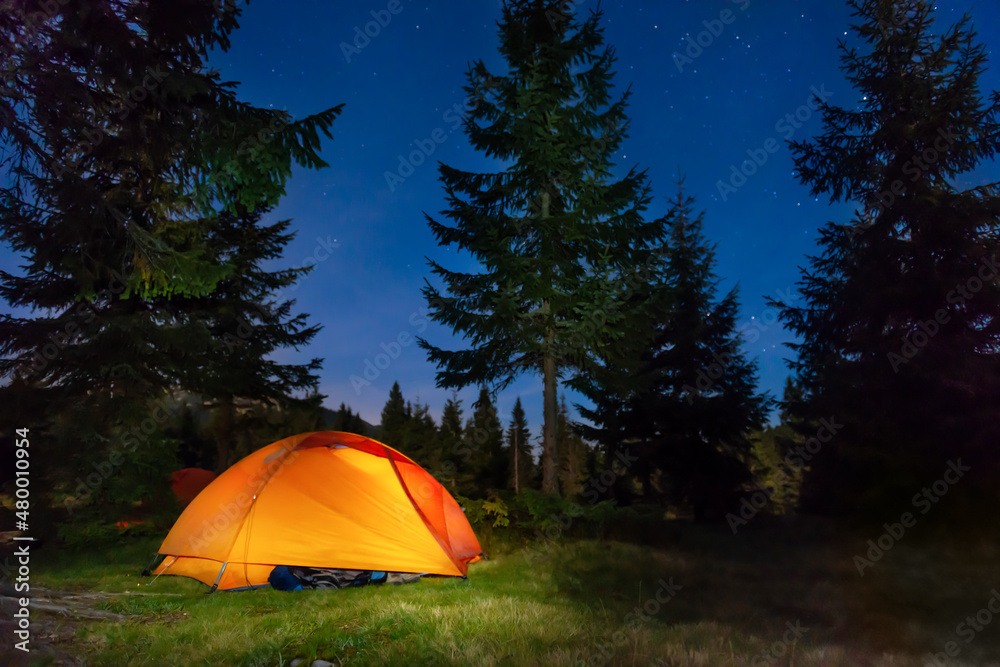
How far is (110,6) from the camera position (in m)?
5.45

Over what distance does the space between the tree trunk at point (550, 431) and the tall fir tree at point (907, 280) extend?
6079 mm

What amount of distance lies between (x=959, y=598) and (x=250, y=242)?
2095 cm

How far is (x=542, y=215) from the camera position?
12.7 metres

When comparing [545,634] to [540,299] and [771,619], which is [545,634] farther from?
[540,299]

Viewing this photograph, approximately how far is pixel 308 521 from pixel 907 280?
1289cm

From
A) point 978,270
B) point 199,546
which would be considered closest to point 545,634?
point 199,546

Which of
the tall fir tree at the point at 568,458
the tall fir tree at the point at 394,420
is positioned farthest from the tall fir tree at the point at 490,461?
the tall fir tree at the point at 568,458

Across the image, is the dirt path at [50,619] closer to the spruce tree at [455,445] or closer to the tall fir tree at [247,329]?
the tall fir tree at [247,329]

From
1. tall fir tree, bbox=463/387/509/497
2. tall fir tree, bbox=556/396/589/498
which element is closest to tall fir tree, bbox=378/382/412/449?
tall fir tree, bbox=463/387/509/497

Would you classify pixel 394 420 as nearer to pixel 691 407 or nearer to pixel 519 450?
pixel 519 450

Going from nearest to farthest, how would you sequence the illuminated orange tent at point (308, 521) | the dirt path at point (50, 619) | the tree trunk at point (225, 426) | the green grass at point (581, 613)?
the dirt path at point (50, 619)
the green grass at point (581, 613)
the illuminated orange tent at point (308, 521)
the tree trunk at point (225, 426)

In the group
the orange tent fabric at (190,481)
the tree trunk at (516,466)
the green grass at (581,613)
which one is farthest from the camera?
the tree trunk at (516,466)

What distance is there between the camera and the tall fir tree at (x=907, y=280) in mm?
9844

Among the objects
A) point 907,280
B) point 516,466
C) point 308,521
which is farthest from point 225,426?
point 516,466
